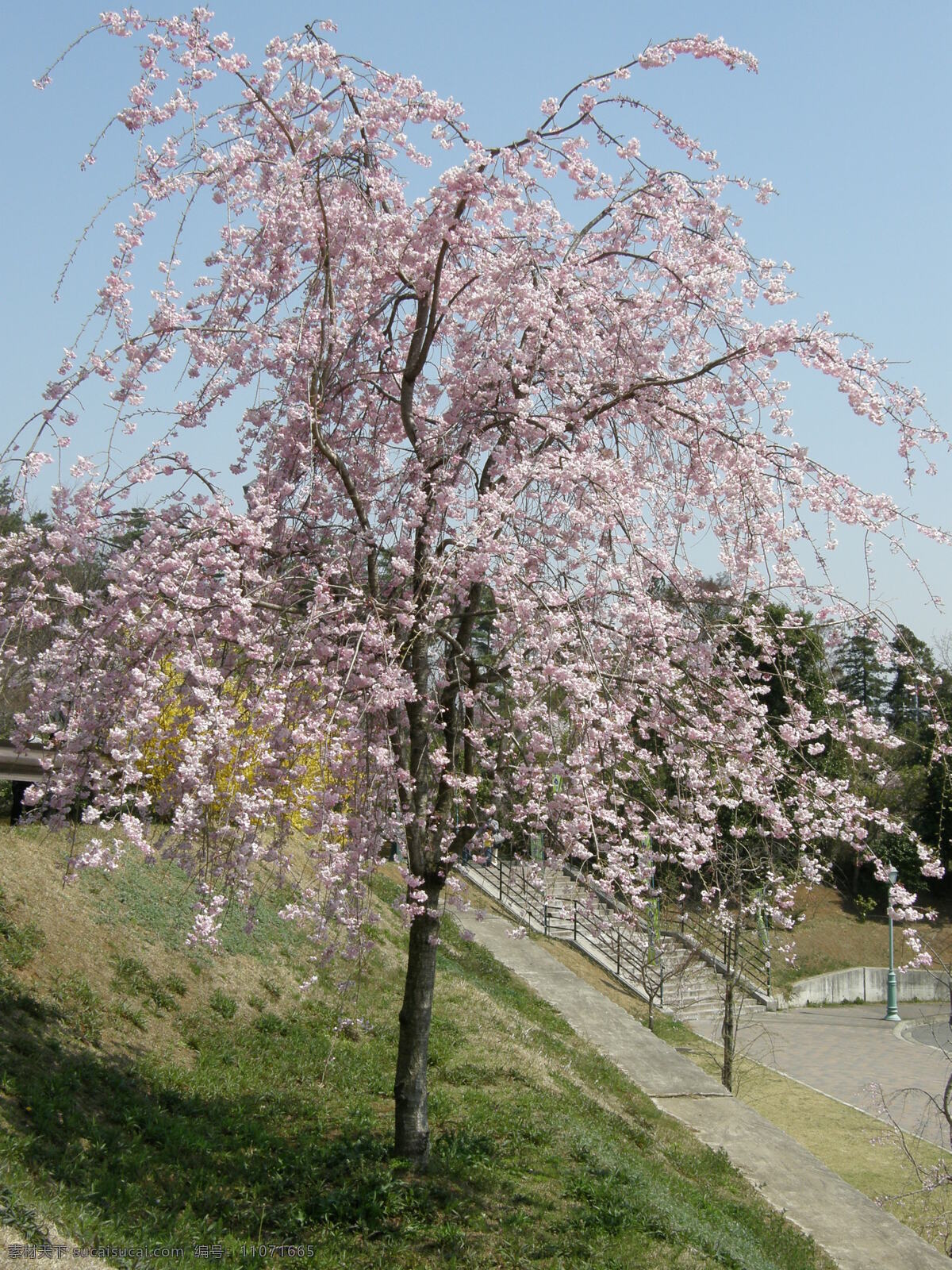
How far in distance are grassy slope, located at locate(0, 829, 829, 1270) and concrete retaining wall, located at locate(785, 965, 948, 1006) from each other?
59.0 ft

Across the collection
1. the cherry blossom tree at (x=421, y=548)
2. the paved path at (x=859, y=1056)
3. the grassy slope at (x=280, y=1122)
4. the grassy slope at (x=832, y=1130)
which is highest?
the cherry blossom tree at (x=421, y=548)

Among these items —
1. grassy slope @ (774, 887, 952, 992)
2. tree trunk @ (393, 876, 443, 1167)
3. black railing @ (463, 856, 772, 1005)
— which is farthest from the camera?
grassy slope @ (774, 887, 952, 992)

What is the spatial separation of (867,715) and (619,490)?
2.60 m

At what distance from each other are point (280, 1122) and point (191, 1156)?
1.08m

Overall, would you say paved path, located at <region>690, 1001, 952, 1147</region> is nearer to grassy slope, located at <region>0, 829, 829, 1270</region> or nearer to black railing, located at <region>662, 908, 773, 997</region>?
black railing, located at <region>662, 908, 773, 997</region>

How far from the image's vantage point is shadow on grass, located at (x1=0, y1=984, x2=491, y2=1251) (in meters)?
4.84

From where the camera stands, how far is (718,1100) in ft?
35.6

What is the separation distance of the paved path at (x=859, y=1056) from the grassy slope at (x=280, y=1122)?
642cm

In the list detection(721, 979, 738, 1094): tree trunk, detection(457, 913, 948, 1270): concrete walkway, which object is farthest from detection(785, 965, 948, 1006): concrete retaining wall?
detection(457, 913, 948, 1270): concrete walkway

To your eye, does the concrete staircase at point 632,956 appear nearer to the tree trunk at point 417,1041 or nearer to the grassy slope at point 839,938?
the grassy slope at point 839,938

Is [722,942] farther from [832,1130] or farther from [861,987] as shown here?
[861,987]

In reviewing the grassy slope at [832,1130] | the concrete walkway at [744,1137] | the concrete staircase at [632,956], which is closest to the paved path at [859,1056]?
the grassy slope at [832,1130]

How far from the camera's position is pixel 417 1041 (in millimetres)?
6348

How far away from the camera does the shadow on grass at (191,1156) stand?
4840 millimetres
